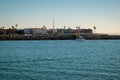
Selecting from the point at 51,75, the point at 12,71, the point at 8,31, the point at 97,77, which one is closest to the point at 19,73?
the point at 12,71

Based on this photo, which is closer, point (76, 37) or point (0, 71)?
point (0, 71)

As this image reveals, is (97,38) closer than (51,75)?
No

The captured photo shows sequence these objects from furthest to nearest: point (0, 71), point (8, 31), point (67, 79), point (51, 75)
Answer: point (8, 31) < point (0, 71) < point (51, 75) < point (67, 79)

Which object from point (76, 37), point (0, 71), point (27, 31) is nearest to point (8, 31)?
point (27, 31)

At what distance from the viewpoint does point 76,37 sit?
516 ft

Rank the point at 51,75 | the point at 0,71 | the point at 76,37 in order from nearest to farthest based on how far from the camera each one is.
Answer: the point at 51,75, the point at 0,71, the point at 76,37

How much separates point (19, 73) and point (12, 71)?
1.83 meters

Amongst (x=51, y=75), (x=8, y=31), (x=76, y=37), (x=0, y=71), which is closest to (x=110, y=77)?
(x=51, y=75)

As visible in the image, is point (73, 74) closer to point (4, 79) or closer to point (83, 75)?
point (83, 75)

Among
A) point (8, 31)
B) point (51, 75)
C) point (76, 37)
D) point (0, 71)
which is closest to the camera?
point (51, 75)

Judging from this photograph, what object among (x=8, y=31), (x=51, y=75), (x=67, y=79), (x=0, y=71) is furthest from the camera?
(x=8, y=31)

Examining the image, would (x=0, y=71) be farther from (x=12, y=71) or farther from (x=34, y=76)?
(x=34, y=76)

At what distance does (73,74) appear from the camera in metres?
26.7

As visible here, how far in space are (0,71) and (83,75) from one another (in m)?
9.29
